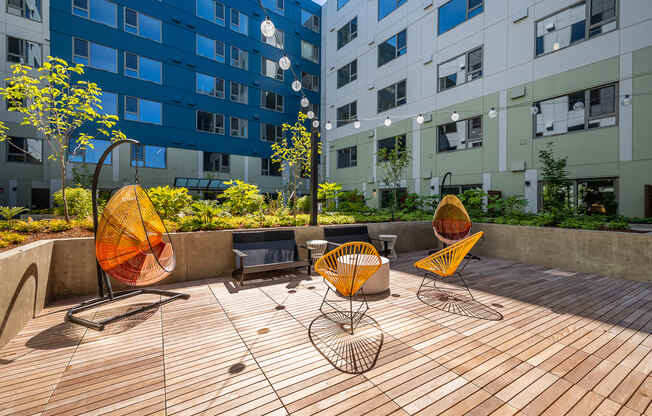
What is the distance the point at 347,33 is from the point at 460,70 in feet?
32.6

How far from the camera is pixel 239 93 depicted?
20.2m

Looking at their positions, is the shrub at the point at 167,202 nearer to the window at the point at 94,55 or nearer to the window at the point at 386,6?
the window at the point at 94,55

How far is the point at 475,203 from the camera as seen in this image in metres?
9.84

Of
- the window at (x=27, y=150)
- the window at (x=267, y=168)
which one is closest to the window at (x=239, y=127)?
the window at (x=267, y=168)

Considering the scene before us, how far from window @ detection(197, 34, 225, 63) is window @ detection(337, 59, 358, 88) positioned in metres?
8.28

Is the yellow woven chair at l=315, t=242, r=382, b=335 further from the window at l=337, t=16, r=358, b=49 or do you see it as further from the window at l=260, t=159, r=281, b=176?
the window at l=337, t=16, r=358, b=49

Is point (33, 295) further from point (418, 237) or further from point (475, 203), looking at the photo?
point (475, 203)

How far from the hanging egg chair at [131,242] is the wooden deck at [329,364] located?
56 cm

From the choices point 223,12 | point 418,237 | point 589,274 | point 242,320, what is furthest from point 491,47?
point 223,12

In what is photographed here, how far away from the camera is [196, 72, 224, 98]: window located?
1850cm

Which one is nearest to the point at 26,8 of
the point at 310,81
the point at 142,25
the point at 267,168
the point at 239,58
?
the point at 142,25

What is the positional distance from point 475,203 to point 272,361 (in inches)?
371

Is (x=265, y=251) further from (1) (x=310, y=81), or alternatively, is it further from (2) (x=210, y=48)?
(1) (x=310, y=81)

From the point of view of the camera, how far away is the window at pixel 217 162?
1884 cm
